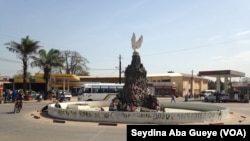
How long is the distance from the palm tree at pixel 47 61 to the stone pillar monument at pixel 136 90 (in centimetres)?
3021

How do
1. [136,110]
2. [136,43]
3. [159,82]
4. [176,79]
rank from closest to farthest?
1. [136,110]
2. [136,43]
3. [159,82]
4. [176,79]

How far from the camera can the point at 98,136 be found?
623 inches

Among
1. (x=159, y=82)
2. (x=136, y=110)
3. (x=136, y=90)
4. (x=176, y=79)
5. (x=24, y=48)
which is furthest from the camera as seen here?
(x=176, y=79)

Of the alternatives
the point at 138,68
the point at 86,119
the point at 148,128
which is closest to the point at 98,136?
the point at 86,119

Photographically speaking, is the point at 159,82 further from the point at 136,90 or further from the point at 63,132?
the point at 63,132

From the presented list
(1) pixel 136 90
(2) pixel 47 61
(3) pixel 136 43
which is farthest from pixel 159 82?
(1) pixel 136 90

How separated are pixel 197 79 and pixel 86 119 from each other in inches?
3135

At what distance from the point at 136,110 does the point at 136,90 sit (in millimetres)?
2311

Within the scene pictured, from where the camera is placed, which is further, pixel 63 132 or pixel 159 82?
pixel 159 82

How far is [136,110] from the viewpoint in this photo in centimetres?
2534

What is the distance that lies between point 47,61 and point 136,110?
3315cm

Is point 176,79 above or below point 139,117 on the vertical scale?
A: above

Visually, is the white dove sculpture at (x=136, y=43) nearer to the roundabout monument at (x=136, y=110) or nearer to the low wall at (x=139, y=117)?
the roundabout monument at (x=136, y=110)

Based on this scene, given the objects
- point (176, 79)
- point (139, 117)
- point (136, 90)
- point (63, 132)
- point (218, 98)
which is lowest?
point (63, 132)
